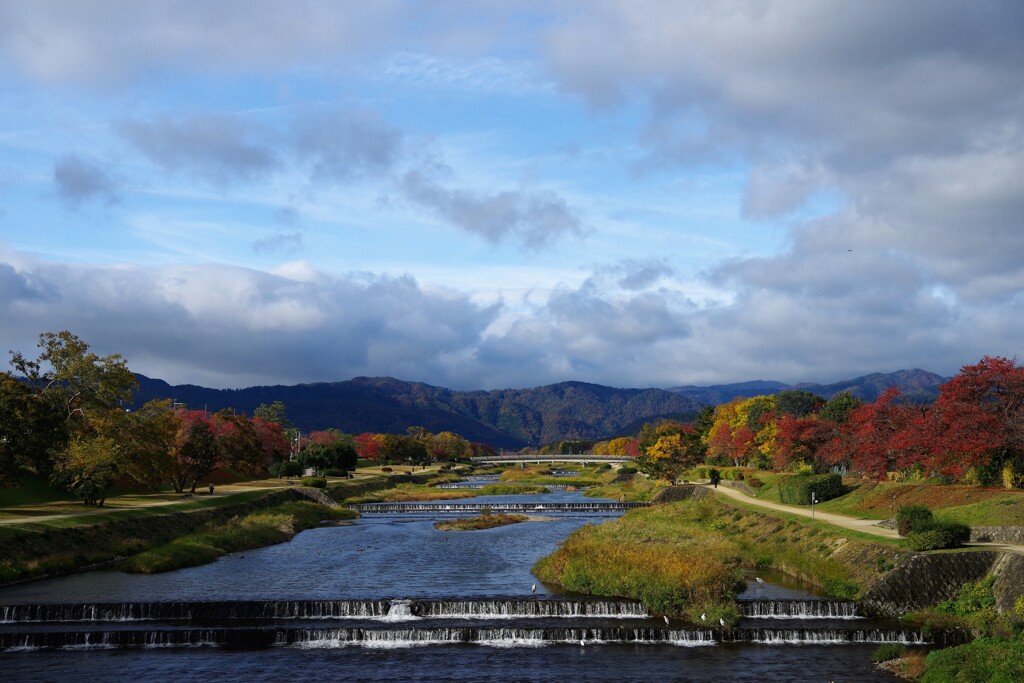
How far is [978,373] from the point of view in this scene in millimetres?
56312

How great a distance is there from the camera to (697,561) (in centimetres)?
4541

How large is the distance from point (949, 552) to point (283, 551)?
1880 inches

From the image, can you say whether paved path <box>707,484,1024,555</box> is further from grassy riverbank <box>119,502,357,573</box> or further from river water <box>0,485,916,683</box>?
grassy riverbank <box>119,502,357,573</box>

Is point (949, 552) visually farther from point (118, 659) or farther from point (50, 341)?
point (50, 341)

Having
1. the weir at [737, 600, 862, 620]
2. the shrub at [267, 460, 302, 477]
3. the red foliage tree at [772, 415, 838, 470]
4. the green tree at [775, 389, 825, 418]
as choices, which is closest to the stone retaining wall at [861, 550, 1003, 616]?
the weir at [737, 600, 862, 620]

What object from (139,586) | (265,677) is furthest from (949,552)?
(139,586)

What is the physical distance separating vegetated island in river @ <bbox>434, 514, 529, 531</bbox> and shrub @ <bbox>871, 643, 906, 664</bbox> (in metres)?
49.9

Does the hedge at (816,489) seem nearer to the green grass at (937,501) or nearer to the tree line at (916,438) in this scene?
Result: the green grass at (937,501)

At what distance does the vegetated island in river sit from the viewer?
79.6 meters

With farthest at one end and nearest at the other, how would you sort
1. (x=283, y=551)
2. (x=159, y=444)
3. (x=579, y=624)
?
(x=159, y=444) → (x=283, y=551) → (x=579, y=624)

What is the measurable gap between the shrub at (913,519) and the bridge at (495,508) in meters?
53.9

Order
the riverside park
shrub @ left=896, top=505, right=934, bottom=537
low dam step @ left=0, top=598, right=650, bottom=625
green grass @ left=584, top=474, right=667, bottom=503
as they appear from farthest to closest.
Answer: green grass @ left=584, top=474, right=667, bottom=503
shrub @ left=896, top=505, right=934, bottom=537
low dam step @ left=0, top=598, right=650, bottom=625
the riverside park

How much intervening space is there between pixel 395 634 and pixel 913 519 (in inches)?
1157

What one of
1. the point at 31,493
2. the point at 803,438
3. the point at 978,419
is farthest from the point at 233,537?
the point at 803,438
